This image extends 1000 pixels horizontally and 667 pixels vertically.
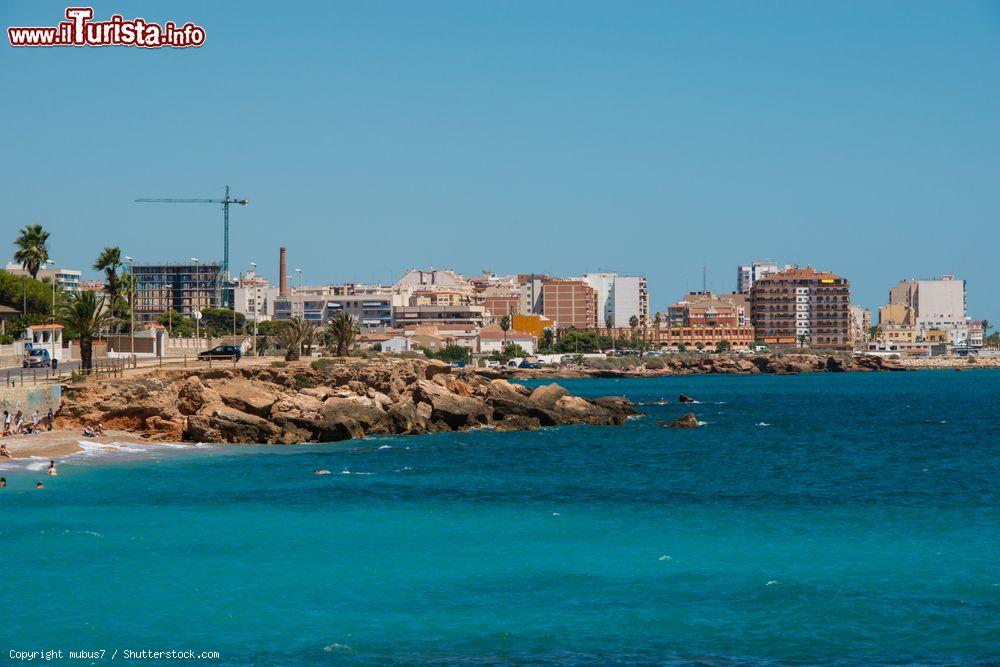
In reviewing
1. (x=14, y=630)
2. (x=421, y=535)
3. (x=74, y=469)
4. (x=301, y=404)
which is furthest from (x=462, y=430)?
(x=14, y=630)

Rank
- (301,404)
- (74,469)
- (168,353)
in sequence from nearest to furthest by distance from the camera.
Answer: (74,469) < (301,404) < (168,353)

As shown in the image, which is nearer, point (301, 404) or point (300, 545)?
point (300, 545)

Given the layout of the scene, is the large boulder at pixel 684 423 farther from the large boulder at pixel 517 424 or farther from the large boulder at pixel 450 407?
the large boulder at pixel 450 407

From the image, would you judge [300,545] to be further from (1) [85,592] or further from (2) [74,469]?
(2) [74,469]

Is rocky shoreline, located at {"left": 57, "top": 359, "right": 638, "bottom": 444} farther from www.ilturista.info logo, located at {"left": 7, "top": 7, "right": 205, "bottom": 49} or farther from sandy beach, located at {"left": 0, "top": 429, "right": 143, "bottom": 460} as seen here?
www.ilturista.info logo, located at {"left": 7, "top": 7, "right": 205, "bottom": 49}

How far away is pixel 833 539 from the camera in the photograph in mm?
32188

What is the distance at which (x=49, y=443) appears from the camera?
48.6 meters

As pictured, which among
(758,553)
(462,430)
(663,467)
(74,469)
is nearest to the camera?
(758,553)

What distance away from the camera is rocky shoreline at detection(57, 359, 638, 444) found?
55747 mm

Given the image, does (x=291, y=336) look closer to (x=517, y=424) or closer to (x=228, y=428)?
(x=517, y=424)

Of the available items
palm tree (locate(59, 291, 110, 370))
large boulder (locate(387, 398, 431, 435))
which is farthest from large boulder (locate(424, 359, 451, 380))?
palm tree (locate(59, 291, 110, 370))

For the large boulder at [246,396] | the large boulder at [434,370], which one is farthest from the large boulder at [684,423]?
the large boulder at [246,396]

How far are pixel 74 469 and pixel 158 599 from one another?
20447 mm

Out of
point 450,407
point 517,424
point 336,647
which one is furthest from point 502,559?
point 517,424
